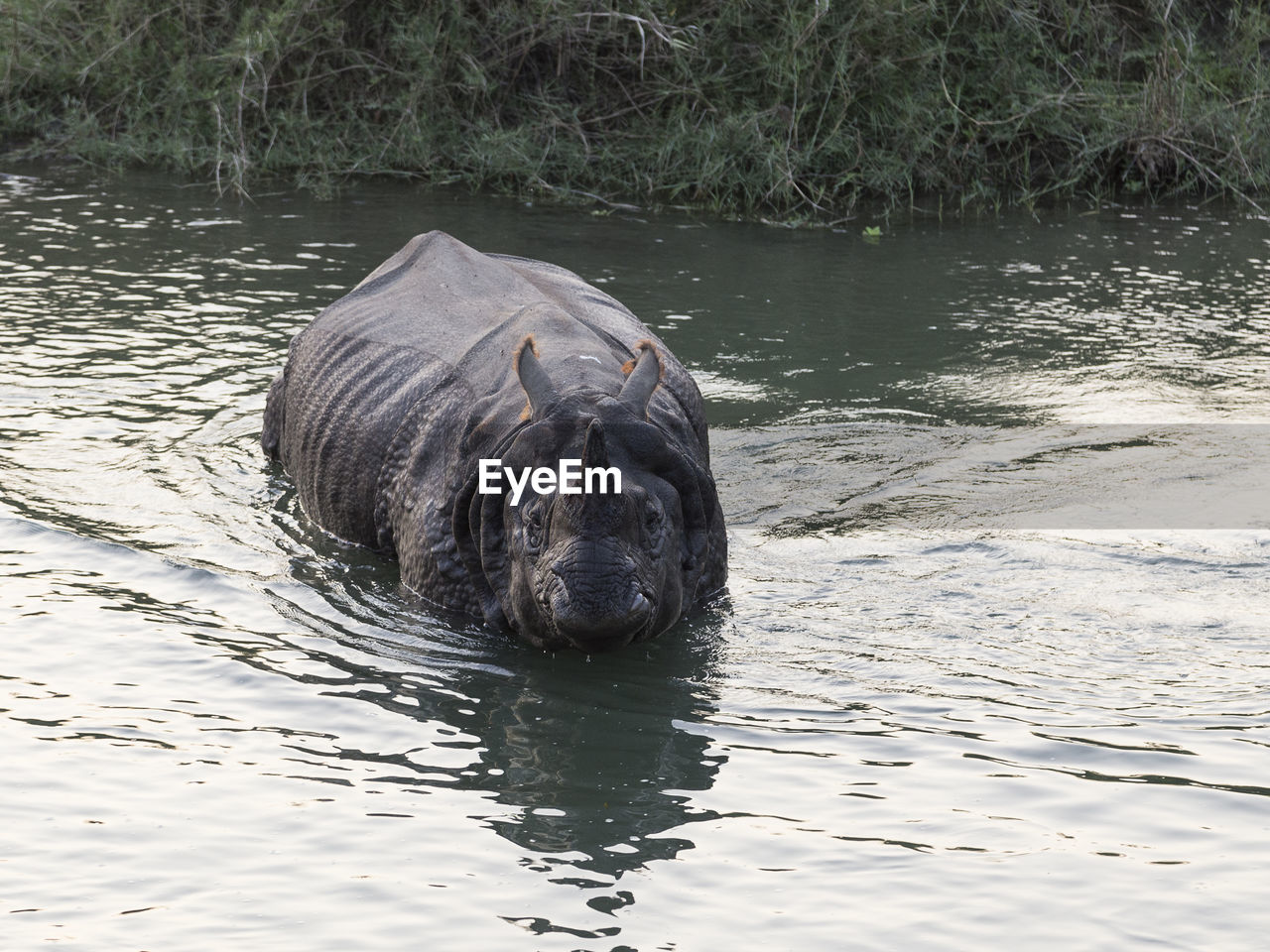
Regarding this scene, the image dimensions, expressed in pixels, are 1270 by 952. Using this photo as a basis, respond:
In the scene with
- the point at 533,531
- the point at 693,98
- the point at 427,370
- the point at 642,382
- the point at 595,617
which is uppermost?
the point at 693,98

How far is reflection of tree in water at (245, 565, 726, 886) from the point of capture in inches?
191

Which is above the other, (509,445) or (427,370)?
(427,370)

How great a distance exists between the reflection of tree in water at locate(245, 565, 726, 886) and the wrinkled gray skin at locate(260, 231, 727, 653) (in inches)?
6.3

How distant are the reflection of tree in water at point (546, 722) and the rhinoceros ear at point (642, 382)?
0.89m

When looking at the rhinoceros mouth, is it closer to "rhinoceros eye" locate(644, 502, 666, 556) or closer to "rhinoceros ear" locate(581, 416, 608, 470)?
"rhinoceros eye" locate(644, 502, 666, 556)

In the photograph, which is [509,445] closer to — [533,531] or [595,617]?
[533,531]

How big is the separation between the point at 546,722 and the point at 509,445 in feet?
3.34

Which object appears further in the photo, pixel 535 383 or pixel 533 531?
pixel 535 383

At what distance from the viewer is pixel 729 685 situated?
576cm

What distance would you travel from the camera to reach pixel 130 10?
1616 centimetres

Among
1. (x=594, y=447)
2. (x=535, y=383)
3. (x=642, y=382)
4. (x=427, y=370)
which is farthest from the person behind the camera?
(x=427, y=370)

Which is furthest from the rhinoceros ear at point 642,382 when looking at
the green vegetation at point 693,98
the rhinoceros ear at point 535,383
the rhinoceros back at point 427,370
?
the green vegetation at point 693,98

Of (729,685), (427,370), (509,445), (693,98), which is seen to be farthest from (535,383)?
(693,98)

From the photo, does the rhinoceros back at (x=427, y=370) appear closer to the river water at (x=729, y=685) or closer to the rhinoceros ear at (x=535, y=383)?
the rhinoceros ear at (x=535, y=383)
